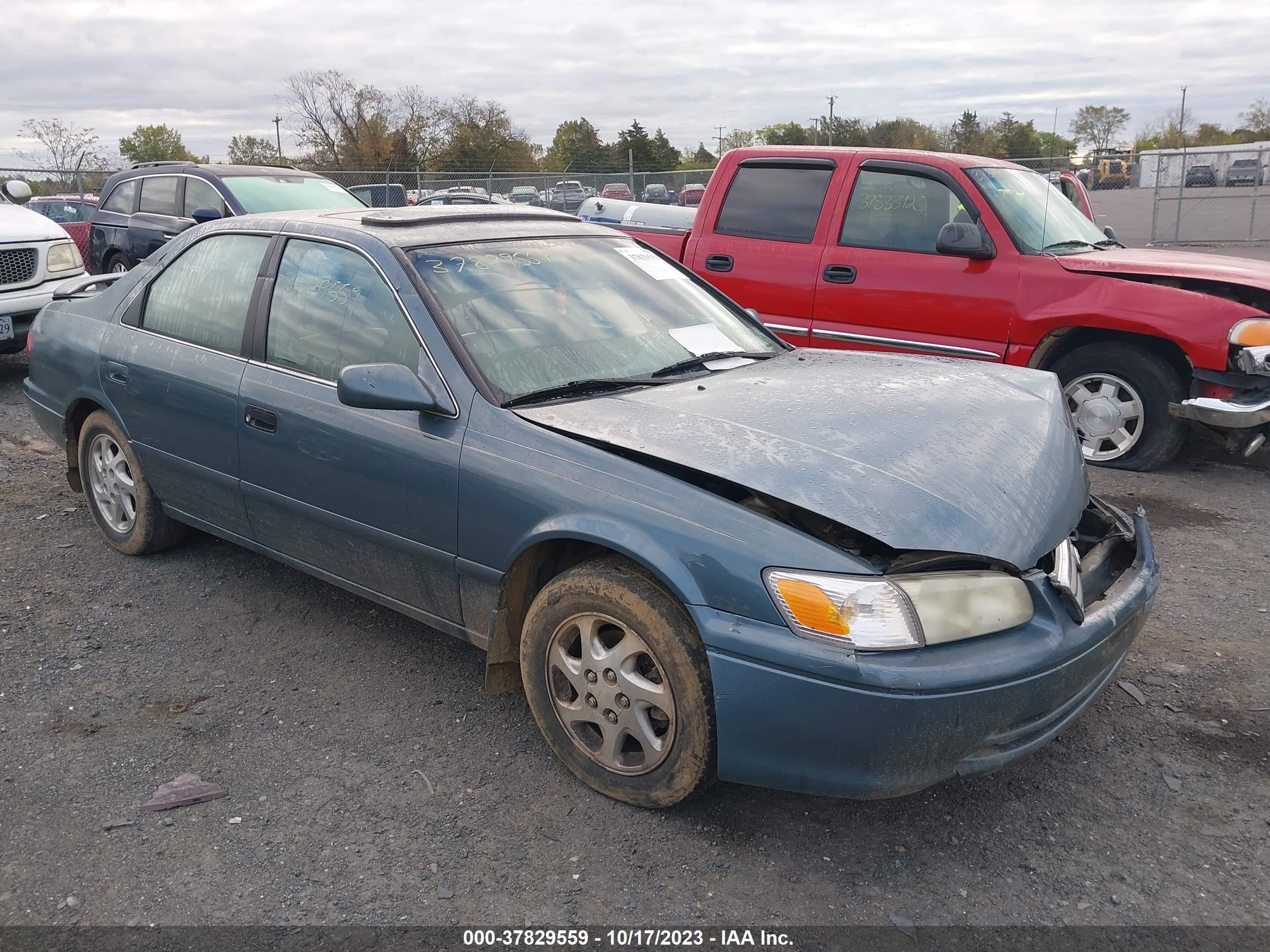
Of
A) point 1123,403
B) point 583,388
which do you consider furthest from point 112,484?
point 1123,403

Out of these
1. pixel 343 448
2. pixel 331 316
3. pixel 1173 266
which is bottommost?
pixel 343 448

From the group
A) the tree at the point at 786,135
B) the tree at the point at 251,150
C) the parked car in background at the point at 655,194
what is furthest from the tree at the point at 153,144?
the parked car in background at the point at 655,194

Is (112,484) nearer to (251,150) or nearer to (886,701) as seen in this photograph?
(886,701)

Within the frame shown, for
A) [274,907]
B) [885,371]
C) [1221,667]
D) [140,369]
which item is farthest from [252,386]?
[1221,667]

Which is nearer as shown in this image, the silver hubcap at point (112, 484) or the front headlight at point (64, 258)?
the silver hubcap at point (112, 484)

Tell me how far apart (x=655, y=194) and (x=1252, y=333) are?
19.5 meters

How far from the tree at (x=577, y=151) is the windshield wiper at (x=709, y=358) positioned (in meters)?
62.3

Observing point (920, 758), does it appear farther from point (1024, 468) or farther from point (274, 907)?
point (274, 907)

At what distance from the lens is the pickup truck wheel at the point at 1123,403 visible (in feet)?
19.6

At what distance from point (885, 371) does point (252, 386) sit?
2339 millimetres

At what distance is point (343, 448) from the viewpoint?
3426mm

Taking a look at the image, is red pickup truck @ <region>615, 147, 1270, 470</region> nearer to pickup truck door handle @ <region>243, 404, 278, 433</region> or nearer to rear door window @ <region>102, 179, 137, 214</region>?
pickup truck door handle @ <region>243, 404, 278, 433</region>

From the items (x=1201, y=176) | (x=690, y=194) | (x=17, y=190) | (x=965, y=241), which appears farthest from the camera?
(x=1201, y=176)

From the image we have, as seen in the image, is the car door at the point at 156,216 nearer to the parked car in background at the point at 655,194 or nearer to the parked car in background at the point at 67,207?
the parked car in background at the point at 67,207
